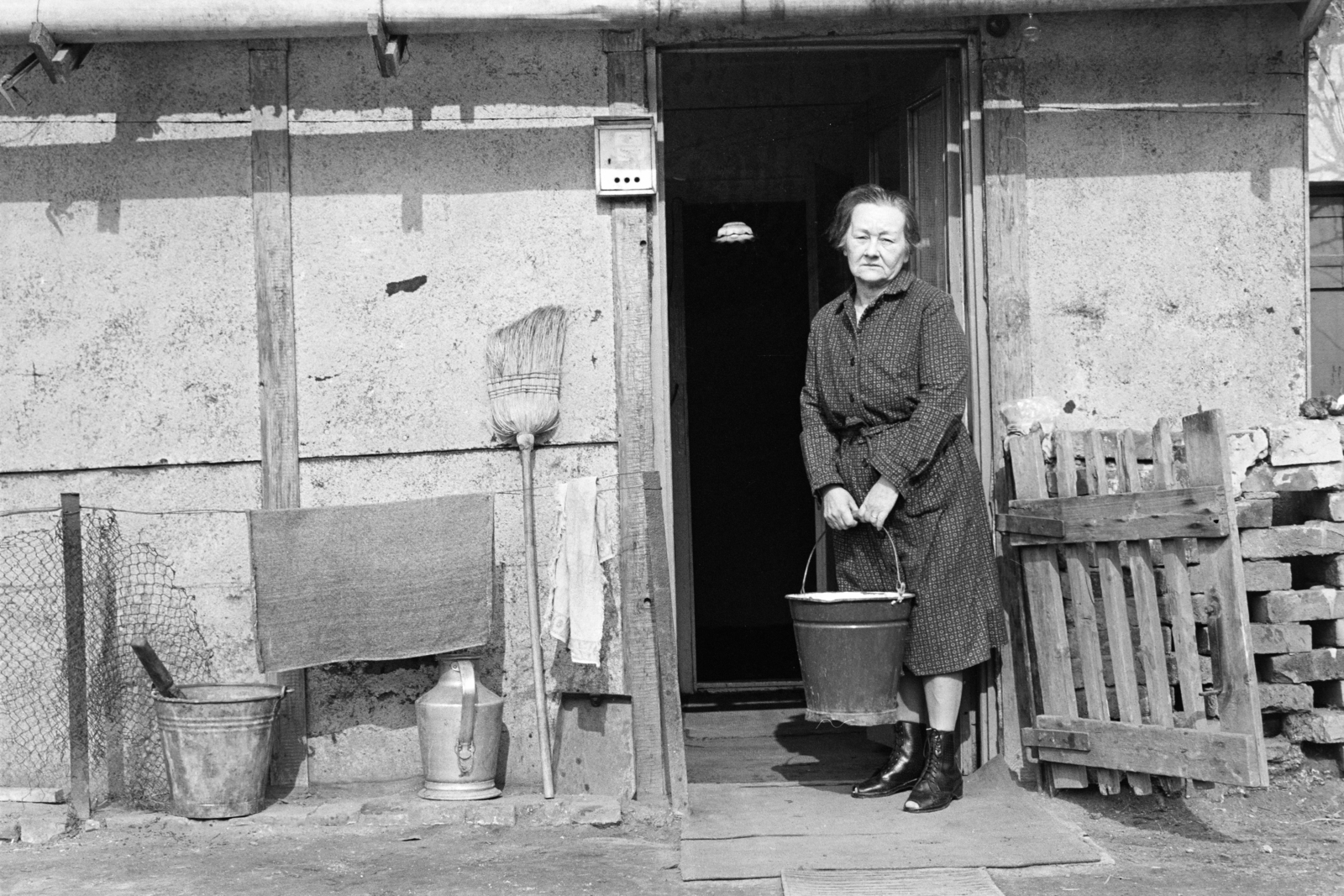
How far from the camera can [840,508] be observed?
5.27 m

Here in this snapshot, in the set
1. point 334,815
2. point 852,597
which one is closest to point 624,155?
point 852,597

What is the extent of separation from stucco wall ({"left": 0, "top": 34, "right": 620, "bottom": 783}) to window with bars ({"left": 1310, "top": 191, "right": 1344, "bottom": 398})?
3.24 meters

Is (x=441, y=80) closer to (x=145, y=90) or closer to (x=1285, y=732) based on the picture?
(x=145, y=90)

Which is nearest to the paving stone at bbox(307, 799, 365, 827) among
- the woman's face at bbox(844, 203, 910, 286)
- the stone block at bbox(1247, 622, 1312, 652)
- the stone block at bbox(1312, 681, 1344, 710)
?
the woman's face at bbox(844, 203, 910, 286)

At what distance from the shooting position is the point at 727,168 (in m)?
8.38

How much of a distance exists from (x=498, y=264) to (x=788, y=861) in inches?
101

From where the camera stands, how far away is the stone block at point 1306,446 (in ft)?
17.6

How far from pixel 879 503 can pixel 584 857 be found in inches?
63.4

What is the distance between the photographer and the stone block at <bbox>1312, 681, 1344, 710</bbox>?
5.42 metres

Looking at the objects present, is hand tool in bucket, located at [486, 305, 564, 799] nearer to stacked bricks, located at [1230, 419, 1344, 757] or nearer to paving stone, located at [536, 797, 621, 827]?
paving stone, located at [536, 797, 621, 827]

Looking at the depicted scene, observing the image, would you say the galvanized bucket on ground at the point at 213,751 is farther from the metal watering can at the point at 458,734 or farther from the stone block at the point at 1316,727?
the stone block at the point at 1316,727

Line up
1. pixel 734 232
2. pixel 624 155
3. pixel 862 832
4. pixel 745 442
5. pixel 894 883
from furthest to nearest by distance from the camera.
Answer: pixel 745 442 → pixel 734 232 → pixel 624 155 → pixel 862 832 → pixel 894 883

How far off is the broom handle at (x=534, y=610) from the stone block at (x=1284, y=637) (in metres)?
2.67

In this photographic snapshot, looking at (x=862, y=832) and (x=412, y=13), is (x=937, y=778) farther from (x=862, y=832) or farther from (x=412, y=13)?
(x=412, y=13)
